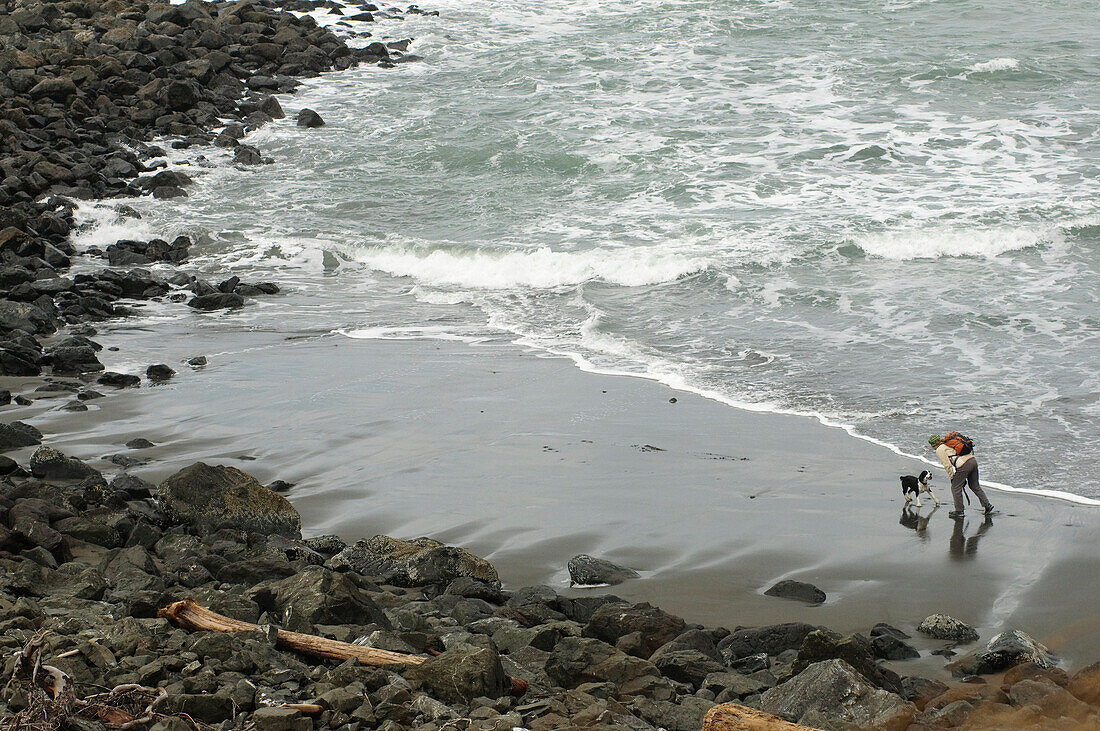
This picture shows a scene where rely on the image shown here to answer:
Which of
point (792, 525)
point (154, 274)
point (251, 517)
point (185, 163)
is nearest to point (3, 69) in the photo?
point (185, 163)

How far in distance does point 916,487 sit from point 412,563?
12.6 feet

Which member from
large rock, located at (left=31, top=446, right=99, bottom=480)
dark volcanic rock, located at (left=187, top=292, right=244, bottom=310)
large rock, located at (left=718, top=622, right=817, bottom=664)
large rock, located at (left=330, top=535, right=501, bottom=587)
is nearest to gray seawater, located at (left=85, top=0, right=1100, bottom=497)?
dark volcanic rock, located at (left=187, top=292, right=244, bottom=310)

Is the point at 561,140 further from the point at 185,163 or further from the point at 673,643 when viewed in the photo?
the point at 673,643

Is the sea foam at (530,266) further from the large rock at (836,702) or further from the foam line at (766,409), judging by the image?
the large rock at (836,702)

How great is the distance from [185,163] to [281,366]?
11196mm

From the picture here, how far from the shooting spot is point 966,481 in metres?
7.71

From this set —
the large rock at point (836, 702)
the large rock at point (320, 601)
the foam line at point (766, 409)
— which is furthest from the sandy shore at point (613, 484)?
the large rock at point (320, 601)

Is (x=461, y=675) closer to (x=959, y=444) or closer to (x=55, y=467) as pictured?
(x=55, y=467)

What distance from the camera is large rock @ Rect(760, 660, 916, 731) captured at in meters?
4.34

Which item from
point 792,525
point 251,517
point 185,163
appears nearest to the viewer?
point 251,517

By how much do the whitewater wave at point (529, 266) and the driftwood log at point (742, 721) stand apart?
10856 mm

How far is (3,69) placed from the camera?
76.2 feet

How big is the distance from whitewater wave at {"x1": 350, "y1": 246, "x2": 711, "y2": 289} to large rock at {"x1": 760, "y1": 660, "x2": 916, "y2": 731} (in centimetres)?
1030

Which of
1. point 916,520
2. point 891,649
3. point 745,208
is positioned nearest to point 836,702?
point 891,649
